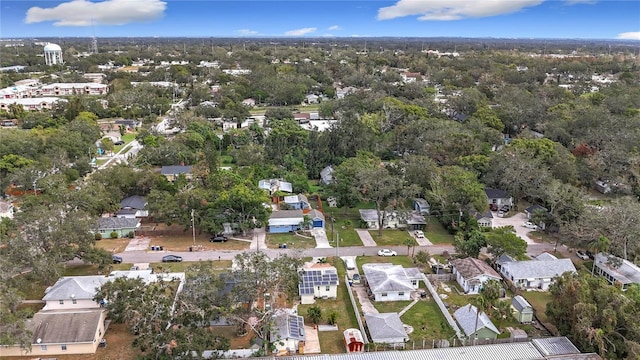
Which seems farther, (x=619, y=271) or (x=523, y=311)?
(x=619, y=271)

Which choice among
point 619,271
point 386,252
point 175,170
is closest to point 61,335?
point 386,252

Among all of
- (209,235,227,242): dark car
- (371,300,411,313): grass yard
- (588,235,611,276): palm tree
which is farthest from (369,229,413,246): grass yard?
(588,235,611,276): palm tree

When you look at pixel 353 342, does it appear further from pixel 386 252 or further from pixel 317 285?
pixel 386 252

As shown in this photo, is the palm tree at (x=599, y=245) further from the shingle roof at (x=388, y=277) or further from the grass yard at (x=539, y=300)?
the shingle roof at (x=388, y=277)

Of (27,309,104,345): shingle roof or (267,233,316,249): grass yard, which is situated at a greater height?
(27,309,104,345): shingle roof

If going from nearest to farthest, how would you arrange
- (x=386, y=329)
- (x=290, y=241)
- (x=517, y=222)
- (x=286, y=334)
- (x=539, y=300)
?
(x=286, y=334) < (x=386, y=329) < (x=539, y=300) < (x=290, y=241) < (x=517, y=222)

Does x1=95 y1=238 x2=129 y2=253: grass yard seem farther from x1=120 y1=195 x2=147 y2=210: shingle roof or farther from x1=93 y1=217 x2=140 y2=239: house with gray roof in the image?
x1=120 y1=195 x2=147 y2=210: shingle roof
